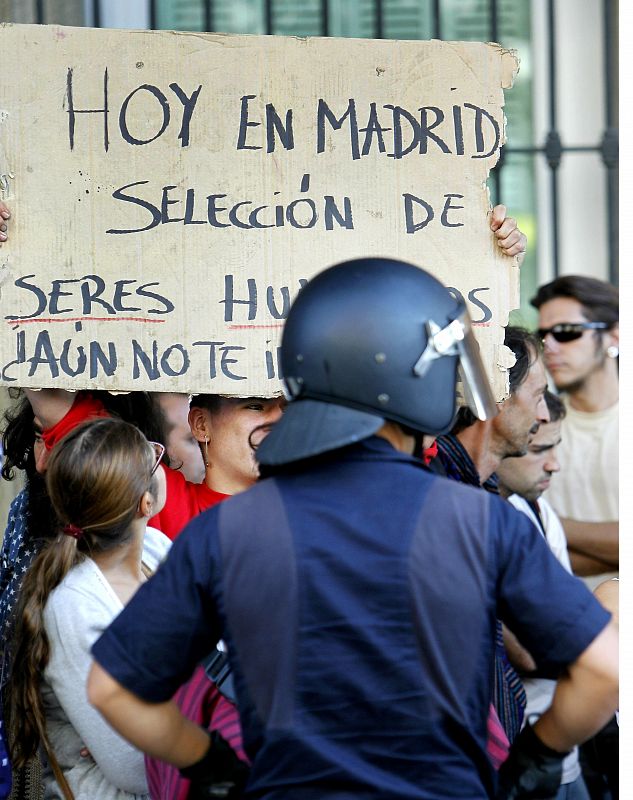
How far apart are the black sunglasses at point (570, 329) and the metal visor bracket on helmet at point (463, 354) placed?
2632 millimetres

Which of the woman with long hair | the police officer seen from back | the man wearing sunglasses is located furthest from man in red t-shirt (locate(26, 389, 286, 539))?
the man wearing sunglasses

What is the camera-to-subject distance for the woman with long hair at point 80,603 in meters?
2.43

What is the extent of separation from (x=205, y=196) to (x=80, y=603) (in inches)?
37.4

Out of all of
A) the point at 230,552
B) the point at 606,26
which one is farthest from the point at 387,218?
the point at 606,26

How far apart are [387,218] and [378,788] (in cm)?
145

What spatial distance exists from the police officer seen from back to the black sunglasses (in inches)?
111

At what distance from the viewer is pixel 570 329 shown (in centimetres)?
445

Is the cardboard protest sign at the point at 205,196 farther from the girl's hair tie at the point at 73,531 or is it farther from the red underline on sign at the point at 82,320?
the girl's hair tie at the point at 73,531

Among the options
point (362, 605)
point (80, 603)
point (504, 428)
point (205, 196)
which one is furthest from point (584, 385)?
point (362, 605)

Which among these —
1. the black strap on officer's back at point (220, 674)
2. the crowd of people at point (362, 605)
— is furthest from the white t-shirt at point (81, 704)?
the crowd of people at point (362, 605)

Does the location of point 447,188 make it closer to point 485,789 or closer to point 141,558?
point 141,558

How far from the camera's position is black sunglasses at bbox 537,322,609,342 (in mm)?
4430

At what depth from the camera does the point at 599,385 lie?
445 cm

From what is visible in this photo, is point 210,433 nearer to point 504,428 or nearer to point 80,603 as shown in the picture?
point 80,603
